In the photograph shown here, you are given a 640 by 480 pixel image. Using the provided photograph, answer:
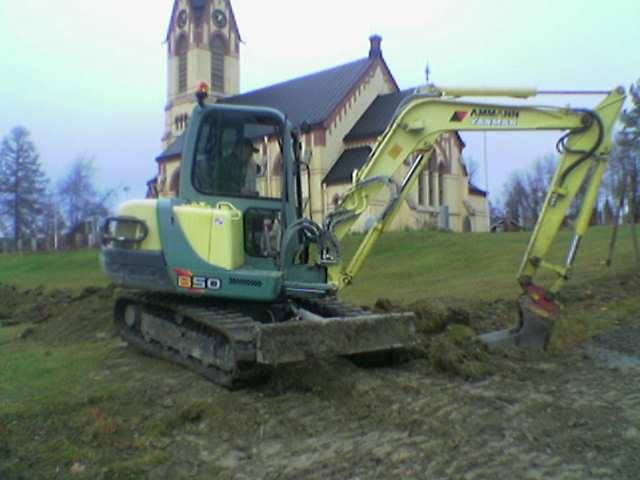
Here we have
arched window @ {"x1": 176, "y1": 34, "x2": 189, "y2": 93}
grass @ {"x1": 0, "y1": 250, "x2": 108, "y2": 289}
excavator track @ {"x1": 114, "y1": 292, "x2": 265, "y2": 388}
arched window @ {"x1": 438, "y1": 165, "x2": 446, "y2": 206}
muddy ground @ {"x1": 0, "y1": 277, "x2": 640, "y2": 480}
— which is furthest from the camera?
arched window @ {"x1": 176, "y1": 34, "x2": 189, "y2": 93}

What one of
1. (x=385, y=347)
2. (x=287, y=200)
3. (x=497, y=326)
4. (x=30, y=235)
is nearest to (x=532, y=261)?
(x=497, y=326)

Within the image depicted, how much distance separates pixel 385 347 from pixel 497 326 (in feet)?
10.4

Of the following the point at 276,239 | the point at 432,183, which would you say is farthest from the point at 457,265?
the point at 432,183

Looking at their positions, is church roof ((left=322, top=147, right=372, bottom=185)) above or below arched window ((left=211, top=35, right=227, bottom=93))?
below

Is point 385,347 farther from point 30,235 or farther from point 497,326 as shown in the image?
point 30,235

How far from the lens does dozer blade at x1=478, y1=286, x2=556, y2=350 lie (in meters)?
8.27

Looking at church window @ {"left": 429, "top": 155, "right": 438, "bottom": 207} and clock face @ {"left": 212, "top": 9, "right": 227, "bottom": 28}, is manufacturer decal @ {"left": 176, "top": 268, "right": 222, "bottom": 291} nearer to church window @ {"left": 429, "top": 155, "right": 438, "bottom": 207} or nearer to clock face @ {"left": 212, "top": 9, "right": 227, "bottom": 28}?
church window @ {"left": 429, "top": 155, "right": 438, "bottom": 207}

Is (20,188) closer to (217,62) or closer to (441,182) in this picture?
(217,62)

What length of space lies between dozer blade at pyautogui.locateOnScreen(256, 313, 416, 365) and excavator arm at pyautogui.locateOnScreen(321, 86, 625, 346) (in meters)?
0.98

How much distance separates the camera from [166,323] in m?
8.31

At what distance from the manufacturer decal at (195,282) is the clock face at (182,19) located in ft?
163

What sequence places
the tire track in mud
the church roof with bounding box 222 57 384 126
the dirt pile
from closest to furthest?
the tire track in mud < the dirt pile < the church roof with bounding box 222 57 384 126

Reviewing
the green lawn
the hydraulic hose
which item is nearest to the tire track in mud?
the hydraulic hose

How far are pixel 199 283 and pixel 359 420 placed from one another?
2.33m
